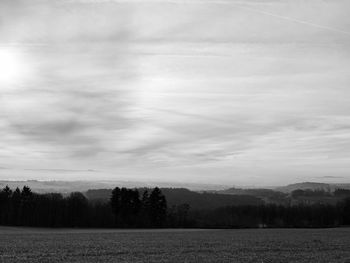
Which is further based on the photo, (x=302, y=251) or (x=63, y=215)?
(x=63, y=215)

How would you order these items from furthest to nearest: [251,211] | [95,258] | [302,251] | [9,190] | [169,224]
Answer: [251,211] → [9,190] → [169,224] → [302,251] → [95,258]

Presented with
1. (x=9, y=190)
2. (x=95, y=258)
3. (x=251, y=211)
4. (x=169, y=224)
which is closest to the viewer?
(x=95, y=258)

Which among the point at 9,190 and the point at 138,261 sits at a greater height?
the point at 9,190

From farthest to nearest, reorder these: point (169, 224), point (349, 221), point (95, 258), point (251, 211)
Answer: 1. point (251, 211)
2. point (349, 221)
3. point (169, 224)
4. point (95, 258)

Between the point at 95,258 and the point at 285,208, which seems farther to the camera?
the point at 285,208

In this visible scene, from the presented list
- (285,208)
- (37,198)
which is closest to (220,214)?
(285,208)

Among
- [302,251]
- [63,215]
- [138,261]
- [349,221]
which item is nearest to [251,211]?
[349,221]

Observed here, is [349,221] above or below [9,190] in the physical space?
below

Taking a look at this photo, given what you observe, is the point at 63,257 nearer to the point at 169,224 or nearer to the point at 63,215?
the point at 169,224

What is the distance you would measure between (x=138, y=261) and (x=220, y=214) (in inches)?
5397

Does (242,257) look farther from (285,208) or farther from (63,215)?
(285,208)

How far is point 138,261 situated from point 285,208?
457 feet

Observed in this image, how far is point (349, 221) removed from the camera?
123 meters

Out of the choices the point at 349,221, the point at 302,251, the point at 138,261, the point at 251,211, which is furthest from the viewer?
the point at 251,211
